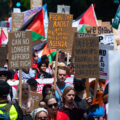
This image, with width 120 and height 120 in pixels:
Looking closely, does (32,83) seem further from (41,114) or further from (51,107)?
(41,114)

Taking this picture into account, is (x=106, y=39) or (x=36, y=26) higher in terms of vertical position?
(x=36, y=26)

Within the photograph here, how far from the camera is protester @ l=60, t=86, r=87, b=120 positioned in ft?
22.1

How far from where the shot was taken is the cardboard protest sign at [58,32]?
8.87 metres

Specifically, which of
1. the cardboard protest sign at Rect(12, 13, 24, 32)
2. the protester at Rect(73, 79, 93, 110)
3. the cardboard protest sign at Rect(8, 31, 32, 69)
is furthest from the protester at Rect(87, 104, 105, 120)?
the cardboard protest sign at Rect(12, 13, 24, 32)

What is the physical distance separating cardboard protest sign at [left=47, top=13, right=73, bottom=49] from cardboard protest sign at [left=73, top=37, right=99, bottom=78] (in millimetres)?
1171

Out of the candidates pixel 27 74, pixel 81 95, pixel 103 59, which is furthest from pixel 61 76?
pixel 27 74

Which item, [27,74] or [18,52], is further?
[27,74]

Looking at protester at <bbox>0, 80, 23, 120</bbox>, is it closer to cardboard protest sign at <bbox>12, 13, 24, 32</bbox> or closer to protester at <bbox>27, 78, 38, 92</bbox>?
protester at <bbox>27, 78, 38, 92</bbox>

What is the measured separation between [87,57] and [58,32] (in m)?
1.47

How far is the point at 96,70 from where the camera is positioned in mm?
7527

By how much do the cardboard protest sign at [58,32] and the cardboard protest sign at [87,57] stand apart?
3.84 ft

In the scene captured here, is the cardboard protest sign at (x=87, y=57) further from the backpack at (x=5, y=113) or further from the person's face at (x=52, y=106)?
the backpack at (x=5, y=113)

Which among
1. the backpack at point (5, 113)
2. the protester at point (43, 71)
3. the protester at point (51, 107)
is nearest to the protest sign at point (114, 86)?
the backpack at point (5, 113)

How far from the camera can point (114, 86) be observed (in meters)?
5.45
